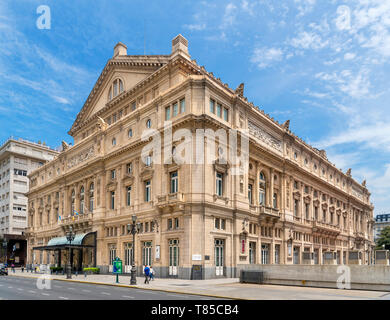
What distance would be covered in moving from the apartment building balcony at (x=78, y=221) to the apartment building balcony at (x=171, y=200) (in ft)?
57.7

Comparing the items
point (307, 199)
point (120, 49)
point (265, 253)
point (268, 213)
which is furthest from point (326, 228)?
point (120, 49)

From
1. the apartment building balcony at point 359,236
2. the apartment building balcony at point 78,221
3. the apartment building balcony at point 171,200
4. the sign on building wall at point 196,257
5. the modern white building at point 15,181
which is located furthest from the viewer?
the modern white building at point 15,181

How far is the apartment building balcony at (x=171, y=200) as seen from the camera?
4064cm

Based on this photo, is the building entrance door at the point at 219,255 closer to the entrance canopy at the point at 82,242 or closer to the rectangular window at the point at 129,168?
the rectangular window at the point at 129,168

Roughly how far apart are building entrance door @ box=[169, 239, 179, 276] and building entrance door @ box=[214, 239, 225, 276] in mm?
4128

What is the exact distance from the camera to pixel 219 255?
42562 millimetres

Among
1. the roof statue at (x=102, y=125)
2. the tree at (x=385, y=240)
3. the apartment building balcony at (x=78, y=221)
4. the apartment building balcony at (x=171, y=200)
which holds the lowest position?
the tree at (x=385, y=240)

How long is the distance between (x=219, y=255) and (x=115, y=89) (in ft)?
104

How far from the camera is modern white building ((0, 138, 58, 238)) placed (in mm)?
104000

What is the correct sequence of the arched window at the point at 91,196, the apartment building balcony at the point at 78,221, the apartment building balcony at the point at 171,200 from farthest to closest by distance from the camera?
1. the arched window at the point at 91,196
2. the apartment building balcony at the point at 78,221
3. the apartment building balcony at the point at 171,200

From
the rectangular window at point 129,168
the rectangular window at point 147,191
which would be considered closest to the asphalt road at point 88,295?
the rectangular window at point 147,191

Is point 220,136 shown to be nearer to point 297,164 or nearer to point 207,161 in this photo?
point 207,161

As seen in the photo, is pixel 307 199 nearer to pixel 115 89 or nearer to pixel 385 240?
pixel 115 89

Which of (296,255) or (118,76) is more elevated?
(118,76)
